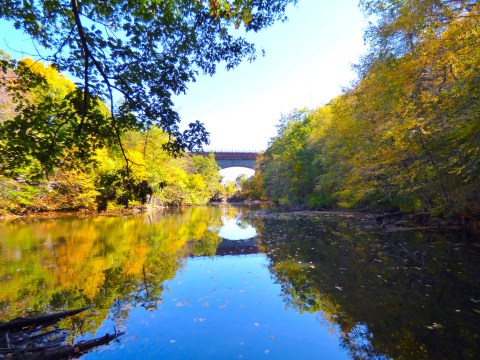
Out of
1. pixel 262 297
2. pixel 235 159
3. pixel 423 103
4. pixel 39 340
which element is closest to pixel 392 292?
pixel 262 297

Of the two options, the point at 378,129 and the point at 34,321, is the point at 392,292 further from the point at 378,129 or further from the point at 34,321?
the point at 378,129

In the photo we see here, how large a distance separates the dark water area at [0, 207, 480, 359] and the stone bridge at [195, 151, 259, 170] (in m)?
71.9

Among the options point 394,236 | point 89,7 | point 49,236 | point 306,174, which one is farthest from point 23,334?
point 306,174

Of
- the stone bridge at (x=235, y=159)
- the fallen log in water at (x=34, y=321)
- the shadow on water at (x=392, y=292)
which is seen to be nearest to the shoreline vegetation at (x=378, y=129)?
the fallen log in water at (x=34, y=321)

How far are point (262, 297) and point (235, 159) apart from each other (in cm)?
7906

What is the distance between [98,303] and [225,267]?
15.3 feet

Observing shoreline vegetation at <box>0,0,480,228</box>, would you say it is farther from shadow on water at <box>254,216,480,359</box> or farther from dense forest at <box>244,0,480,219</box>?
shadow on water at <box>254,216,480,359</box>

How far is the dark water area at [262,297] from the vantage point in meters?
4.74

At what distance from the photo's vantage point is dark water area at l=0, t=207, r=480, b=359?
15.5 ft

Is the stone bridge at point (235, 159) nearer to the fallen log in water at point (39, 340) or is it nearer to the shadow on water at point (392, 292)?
the shadow on water at point (392, 292)

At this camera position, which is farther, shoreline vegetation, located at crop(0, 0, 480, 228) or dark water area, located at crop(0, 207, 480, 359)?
shoreline vegetation, located at crop(0, 0, 480, 228)

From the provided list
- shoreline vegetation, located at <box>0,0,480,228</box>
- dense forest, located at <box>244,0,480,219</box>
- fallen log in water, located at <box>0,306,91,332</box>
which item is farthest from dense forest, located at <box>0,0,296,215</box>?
dense forest, located at <box>244,0,480,219</box>

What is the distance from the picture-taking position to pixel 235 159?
281 feet

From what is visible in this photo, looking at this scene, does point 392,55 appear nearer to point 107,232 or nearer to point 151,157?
point 107,232
